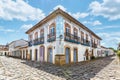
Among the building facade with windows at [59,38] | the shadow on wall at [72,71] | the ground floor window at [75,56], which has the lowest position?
the shadow on wall at [72,71]

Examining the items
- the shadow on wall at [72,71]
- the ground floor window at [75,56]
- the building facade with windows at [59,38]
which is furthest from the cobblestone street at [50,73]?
the ground floor window at [75,56]

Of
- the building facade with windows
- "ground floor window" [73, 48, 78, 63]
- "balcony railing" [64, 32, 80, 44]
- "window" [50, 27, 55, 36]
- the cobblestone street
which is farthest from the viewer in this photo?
"ground floor window" [73, 48, 78, 63]

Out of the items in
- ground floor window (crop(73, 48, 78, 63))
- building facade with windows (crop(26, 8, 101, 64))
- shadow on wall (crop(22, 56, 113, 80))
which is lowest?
shadow on wall (crop(22, 56, 113, 80))

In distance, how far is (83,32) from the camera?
2439 centimetres

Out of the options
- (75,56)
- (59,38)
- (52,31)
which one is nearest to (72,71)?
(59,38)

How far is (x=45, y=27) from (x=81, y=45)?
22.3 ft

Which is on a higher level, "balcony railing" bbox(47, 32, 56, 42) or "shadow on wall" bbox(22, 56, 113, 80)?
"balcony railing" bbox(47, 32, 56, 42)

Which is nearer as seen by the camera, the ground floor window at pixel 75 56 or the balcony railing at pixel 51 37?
the balcony railing at pixel 51 37

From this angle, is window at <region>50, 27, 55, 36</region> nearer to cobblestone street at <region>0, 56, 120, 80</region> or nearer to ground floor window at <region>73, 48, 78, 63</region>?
ground floor window at <region>73, 48, 78, 63</region>

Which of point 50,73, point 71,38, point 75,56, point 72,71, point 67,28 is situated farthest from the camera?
point 75,56

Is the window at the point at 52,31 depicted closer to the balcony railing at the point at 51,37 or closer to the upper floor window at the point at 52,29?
the upper floor window at the point at 52,29

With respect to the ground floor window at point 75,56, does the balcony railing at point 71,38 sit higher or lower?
higher

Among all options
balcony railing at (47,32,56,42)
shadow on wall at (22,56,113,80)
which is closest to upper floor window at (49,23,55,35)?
balcony railing at (47,32,56,42)

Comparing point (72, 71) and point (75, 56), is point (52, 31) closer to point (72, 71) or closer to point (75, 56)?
point (75, 56)
